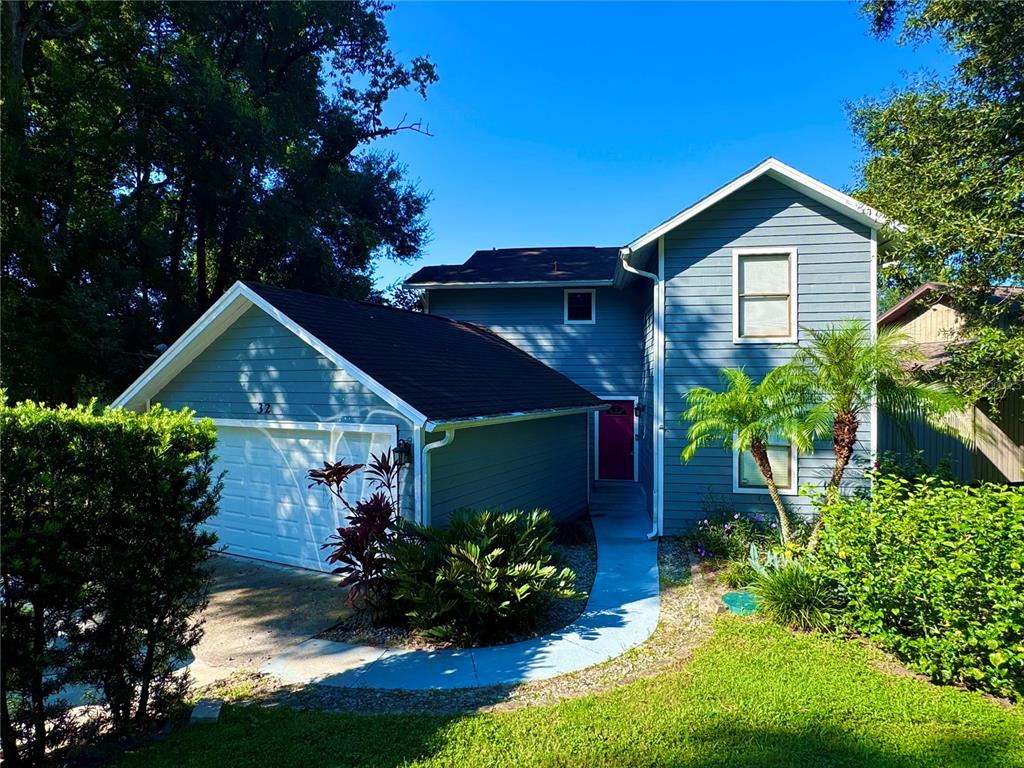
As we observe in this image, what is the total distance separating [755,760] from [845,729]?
0.92 metres

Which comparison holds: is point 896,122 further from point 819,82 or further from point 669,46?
point 669,46

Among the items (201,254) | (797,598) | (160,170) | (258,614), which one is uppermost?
(160,170)

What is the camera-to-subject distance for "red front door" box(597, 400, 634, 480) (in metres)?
15.0

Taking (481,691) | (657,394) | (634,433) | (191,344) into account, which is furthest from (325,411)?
(634,433)

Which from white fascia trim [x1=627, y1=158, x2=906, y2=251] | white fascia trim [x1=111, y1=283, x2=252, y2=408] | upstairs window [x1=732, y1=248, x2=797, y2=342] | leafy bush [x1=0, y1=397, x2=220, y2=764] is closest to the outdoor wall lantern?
leafy bush [x1=0, y1=397, x2=220, y2=764]

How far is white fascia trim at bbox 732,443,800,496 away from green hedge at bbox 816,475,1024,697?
387 centimetres

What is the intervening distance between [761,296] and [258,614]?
914 centimetres

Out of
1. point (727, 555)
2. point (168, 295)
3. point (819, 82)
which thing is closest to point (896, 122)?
point (819, 82)

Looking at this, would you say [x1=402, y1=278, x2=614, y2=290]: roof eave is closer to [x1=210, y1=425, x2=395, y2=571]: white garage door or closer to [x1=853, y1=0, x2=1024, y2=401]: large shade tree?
[x1=853, y1=0, x2=1024, y2=401]: large shade tree

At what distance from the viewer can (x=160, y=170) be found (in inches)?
608

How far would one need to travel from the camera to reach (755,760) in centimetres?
357

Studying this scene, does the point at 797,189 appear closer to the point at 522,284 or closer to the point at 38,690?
the point at 522,284

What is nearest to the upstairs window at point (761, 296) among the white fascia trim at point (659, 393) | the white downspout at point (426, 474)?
the white fascia trim at point (659, 393)

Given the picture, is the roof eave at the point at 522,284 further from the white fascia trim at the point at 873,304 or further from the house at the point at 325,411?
the white fascia trim at the point at 873,304
